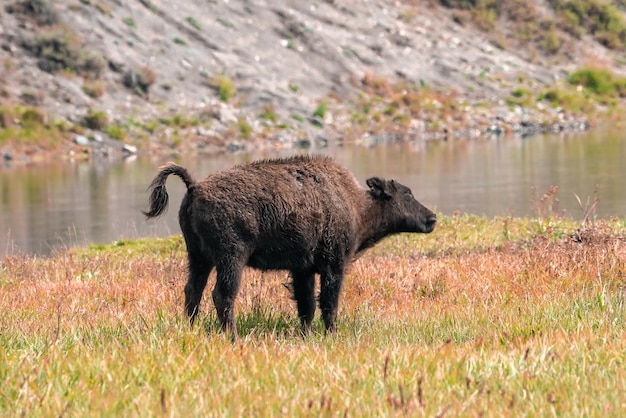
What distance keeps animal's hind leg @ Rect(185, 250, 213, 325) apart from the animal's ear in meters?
1.81


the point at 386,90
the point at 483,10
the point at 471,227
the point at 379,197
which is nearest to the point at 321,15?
the point at 386,90

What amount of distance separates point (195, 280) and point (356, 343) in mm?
1841

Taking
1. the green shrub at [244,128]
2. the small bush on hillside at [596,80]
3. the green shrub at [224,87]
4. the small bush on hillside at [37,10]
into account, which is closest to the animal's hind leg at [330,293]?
the green shrub at [244,128]

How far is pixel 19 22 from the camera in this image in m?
44.1

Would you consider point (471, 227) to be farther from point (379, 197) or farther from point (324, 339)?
point (324, 339)

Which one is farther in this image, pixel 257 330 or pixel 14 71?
pixel 14 71

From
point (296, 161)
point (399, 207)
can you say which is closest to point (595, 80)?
point (399, 207)

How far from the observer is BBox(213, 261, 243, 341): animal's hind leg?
8.09 metres

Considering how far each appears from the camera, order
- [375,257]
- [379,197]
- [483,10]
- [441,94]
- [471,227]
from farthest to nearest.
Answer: [483,10] → [441,94] → [471,227] → [375,257] → [379,197]

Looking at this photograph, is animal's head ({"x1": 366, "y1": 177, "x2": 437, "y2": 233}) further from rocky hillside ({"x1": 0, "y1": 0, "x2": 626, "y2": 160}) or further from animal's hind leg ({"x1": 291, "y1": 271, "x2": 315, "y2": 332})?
rocky hillside ({"x1": 0, "y1": 0, "x2": 626, "y2": 160})

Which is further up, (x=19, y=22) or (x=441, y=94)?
(x=19, y=22)

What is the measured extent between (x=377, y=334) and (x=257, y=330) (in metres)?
1.10

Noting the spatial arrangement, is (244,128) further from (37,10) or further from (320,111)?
(37,10)

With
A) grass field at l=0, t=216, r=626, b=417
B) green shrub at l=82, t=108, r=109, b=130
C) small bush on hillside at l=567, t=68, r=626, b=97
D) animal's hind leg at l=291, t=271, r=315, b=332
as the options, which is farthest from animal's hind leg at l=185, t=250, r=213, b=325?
small bush on hillside at l=567, t=68, r=626, b=97
